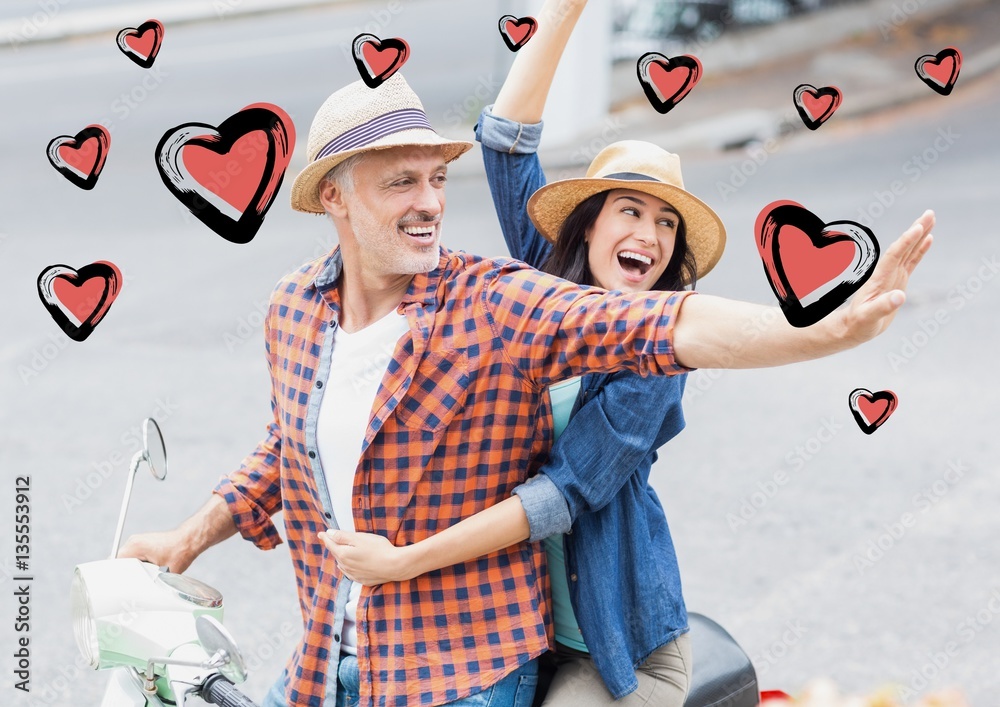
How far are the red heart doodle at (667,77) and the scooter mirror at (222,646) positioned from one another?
5.21ft

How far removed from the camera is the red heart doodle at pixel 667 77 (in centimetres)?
310

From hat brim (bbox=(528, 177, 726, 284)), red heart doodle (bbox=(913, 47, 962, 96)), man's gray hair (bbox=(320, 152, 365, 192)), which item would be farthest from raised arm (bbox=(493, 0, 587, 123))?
red heart doodle (bbox=(913, 47, 962, 96))

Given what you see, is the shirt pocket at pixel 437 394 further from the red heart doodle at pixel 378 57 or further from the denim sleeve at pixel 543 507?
the red heart doodle at pixel 378 57

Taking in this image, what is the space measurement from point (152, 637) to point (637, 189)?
54.5 inches

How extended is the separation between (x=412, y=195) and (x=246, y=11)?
18.8m

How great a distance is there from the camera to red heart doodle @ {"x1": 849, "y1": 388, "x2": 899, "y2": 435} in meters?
2.79

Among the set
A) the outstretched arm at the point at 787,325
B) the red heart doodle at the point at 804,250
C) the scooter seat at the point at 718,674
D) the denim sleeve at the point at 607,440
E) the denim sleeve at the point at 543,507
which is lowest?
the scooter seat at the point at 718,674

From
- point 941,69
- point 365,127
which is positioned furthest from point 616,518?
point 941,69

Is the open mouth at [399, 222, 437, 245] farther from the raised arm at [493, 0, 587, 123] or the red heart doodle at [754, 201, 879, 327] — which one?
the red heart doodle at [754, 201, 879, 327]

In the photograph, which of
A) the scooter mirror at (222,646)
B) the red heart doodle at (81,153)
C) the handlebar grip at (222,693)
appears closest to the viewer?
the handlebar grip at (222,693)

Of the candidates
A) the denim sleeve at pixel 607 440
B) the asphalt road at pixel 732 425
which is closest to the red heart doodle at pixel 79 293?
the denim sleeve at pixel 607 440

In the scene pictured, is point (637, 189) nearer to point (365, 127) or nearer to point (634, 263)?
point (634, 263)

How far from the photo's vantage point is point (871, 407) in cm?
283

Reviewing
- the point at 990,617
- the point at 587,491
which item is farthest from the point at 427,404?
the point at 990,617
